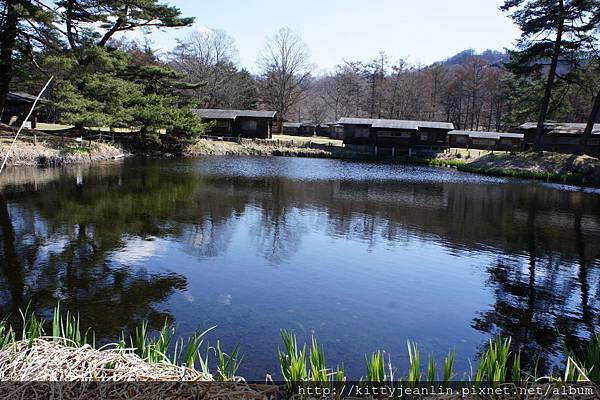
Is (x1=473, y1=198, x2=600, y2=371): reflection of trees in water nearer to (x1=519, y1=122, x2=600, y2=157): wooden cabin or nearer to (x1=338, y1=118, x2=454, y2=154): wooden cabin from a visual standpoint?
(x1=519, y1=122, x2=600, y2=157): wooden cabin

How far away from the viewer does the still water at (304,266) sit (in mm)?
6840

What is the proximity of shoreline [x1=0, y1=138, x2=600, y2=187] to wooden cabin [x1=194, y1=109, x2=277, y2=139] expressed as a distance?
285 centimetres

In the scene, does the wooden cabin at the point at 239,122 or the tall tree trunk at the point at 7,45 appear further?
the wooden cabin at the point at 239,122

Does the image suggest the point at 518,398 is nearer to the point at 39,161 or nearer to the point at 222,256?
the point at 222,256

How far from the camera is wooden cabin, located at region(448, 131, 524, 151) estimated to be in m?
53.3

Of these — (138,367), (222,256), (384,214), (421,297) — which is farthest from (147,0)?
(138,367)

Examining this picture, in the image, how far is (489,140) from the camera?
54531mm

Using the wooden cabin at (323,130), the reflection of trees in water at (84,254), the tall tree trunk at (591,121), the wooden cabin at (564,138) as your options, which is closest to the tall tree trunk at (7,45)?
the reflection of trees in water at (84,254)

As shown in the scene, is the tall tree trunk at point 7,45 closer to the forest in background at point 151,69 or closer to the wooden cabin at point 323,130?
the forest in background at point 151,69

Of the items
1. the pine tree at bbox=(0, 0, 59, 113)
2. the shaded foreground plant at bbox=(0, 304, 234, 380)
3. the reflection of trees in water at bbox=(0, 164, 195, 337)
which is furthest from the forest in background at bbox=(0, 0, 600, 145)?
the shaded foreground plant at bbox=(0, 304, 234, 380)

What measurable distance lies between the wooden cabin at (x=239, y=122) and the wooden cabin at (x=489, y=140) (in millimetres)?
24206

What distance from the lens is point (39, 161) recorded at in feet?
81.5

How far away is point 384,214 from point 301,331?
1103cm

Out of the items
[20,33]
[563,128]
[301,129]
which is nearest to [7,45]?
[20,33]
